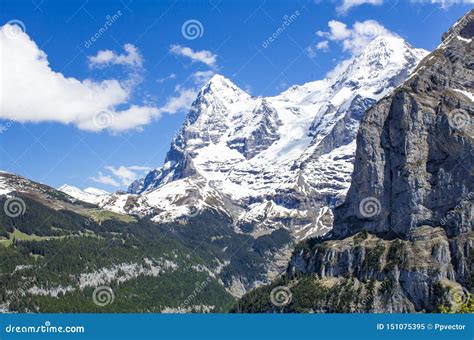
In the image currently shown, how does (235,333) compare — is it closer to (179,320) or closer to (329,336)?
(329,336)

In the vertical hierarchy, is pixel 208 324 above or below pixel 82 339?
above

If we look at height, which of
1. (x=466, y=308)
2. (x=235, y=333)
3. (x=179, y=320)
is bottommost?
(x=466, y=308)

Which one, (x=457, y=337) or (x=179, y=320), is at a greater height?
(x=179, y=320)

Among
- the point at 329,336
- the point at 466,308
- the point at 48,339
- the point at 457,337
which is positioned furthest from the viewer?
the point at 329,336

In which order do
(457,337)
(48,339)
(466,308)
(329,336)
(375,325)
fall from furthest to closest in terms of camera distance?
(375,325) < (329,336) < (48,339) < (457,337) < (466,308)

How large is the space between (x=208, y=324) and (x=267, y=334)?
20.9 m

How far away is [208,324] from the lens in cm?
14288

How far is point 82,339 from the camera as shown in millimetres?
116750

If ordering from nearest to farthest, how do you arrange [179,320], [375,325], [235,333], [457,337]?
[457,337] < [235,333] < [375,325] < [179,320]

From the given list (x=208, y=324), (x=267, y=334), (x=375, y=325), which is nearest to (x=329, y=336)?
(x=267, y=334)

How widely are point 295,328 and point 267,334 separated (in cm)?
1171

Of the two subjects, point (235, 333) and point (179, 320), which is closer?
point (235, 333)

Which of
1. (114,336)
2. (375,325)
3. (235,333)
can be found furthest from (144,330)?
(375,325)

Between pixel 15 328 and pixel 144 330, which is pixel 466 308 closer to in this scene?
pixel 144 330
